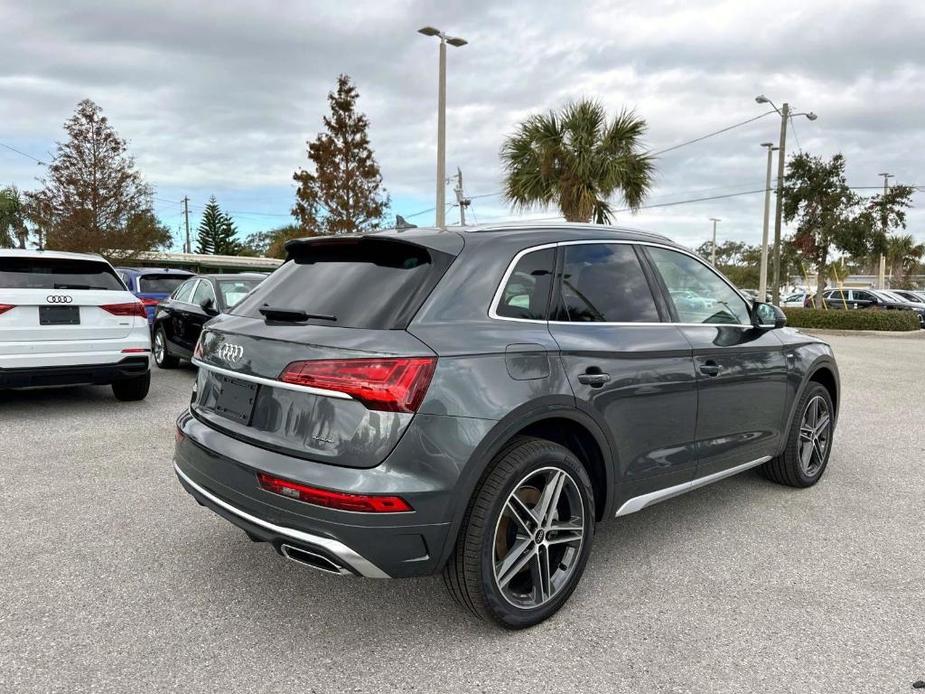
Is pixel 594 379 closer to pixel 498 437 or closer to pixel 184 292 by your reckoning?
pixel 498 437

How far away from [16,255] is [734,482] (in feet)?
21.3

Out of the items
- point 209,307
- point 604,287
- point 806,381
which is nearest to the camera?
point 604,287

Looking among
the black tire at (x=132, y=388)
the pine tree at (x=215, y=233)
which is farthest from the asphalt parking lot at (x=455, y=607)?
the pine tree at (x=215, y=233)

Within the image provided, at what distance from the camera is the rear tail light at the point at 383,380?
251 centimetres

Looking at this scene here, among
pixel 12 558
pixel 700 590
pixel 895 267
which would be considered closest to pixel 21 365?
pixel 12 558

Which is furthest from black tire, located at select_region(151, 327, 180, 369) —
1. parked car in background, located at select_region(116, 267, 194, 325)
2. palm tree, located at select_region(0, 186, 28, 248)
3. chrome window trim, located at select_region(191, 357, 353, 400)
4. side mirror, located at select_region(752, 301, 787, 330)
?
palm tree, located at select_region(0, 186, 28, 248)

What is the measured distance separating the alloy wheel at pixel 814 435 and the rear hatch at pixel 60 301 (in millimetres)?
6119

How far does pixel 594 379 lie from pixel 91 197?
22381 millimetres

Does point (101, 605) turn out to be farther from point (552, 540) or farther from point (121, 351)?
point (121, 351)

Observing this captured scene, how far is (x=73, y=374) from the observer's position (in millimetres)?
6715

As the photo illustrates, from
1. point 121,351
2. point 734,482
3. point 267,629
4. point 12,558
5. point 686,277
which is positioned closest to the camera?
point 267,629

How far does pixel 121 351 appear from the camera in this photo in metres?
6.97

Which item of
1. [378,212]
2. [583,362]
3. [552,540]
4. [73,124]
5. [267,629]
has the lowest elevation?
[267,629]

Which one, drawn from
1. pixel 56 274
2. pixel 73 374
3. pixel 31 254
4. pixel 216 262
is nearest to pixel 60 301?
pixel 56 274
